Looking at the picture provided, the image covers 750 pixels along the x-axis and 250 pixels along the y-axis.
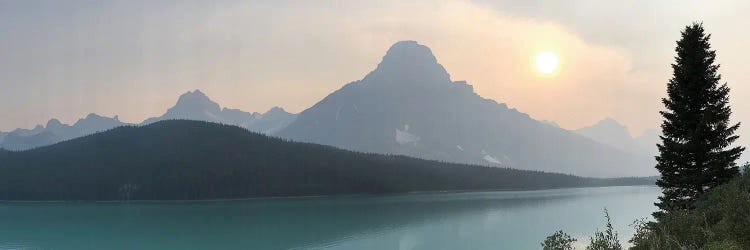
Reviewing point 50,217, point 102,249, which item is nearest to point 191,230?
point 102,249

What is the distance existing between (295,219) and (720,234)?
13134cm

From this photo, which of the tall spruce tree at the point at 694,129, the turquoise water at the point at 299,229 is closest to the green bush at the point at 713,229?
the tall spruce tree at the point at 694,129

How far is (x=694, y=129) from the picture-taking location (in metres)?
39.3

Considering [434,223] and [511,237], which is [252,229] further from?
[511,237]

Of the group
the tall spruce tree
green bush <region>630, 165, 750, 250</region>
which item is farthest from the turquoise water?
green bush <region>630, 165, 750, 250</region>

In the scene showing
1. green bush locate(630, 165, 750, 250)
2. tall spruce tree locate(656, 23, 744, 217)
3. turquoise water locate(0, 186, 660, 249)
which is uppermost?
tall spruce tree locate(656, 23, 744, 217)

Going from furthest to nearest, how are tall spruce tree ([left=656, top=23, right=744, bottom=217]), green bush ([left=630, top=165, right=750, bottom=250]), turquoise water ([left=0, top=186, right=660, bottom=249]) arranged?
turquoise water ([left=0, top=186, right=660, bottom=249]) → tall spruce tree ([left=656, top=23, right=744, bottom=217]) → green bush ([left=630, top=165, right=750, bottom=250])

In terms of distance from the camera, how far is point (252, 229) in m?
119

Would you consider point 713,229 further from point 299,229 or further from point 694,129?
point 299,229

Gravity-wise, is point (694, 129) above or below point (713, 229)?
above

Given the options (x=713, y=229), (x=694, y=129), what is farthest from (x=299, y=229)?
(x=713, y=229)

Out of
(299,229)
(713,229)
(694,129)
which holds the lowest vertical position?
(299,229)

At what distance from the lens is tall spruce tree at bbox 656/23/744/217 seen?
38.3 meters

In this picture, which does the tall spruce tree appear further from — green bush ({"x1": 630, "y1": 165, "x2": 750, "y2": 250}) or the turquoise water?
the turquoise water
